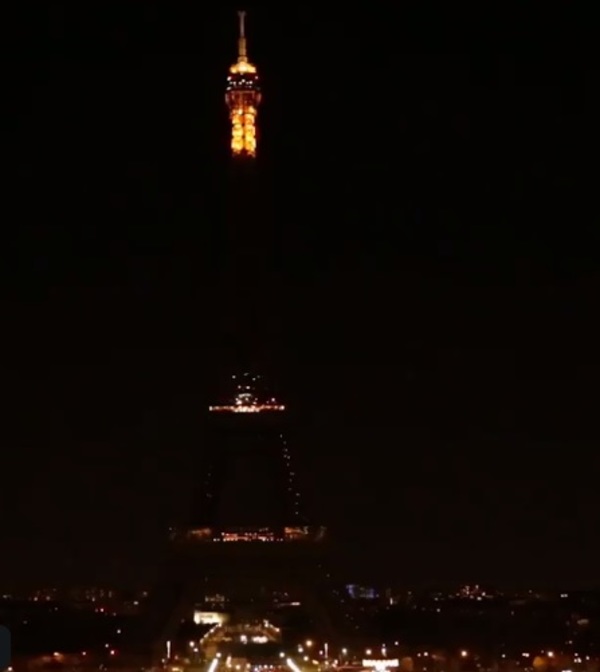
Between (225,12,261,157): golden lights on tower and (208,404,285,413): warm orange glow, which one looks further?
(208,404,285,413): warm orange glow

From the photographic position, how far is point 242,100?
64000 mm

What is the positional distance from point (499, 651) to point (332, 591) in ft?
35.0

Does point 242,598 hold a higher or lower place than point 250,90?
lower

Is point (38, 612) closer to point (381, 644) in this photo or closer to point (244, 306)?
point (244, 306)

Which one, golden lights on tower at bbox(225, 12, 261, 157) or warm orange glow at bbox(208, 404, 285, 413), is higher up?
golden lights on tower at bbox(225, 12, 261, 157)

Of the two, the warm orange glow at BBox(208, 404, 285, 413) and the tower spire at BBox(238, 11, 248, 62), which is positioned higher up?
the tower spire at BBox(238, 11, 248, 62)

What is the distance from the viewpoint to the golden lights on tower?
63.3 metres

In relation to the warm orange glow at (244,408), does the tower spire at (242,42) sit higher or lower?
higher

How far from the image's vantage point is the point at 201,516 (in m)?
65.2

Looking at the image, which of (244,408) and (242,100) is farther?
(244,408)

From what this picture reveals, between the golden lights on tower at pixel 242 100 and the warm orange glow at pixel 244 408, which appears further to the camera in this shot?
the warm orange glow at pixel 244 408

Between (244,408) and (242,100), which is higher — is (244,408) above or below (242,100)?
below

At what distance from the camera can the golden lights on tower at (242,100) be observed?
63344 millimetres

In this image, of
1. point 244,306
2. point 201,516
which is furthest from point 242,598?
point 244,306
